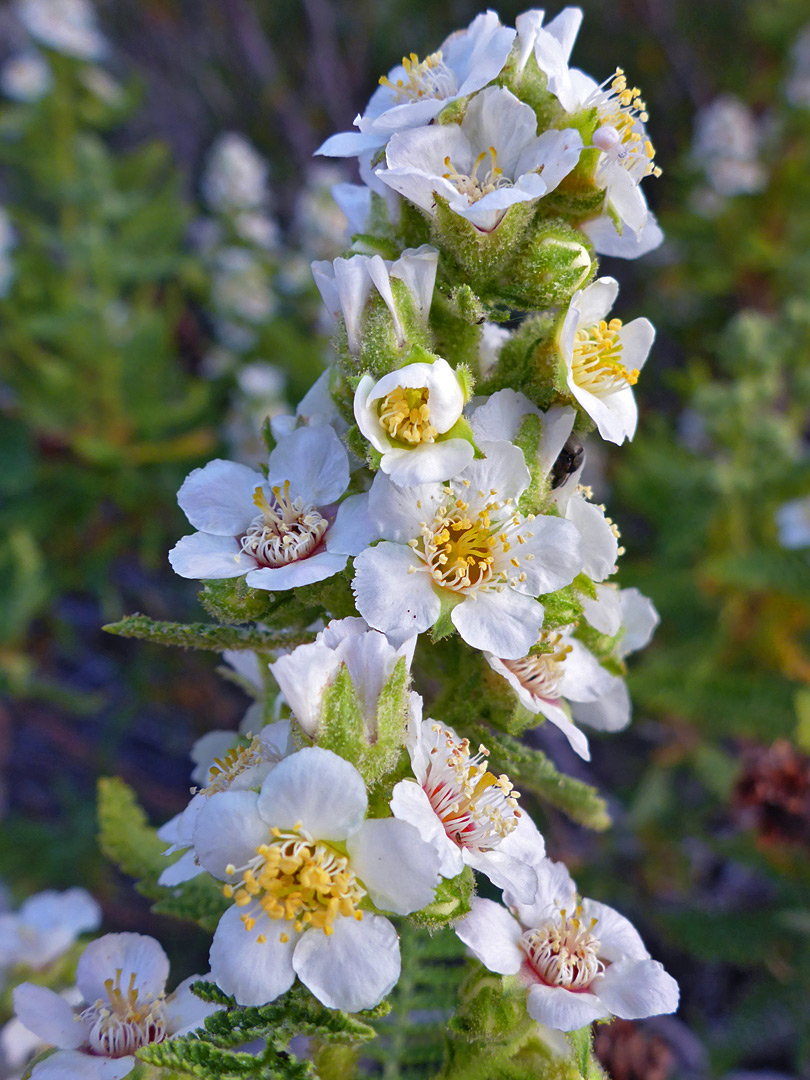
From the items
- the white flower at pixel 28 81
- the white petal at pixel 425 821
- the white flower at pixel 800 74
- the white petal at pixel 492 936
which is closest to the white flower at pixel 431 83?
the white petal at pixel 425 821

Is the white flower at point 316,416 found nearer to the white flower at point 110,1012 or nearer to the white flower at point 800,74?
the white flower at point 110,1012

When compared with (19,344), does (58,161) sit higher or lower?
higher

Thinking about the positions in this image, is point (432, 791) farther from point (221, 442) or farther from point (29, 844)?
point (221, 442)

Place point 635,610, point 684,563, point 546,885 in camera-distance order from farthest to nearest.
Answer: point 684,563
point 635,610
point 546,885

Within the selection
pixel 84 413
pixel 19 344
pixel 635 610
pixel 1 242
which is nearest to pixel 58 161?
pixel 1 242

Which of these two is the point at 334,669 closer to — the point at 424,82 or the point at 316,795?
the point at 316,795

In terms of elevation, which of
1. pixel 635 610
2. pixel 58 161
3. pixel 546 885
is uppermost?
pixel 58 161
